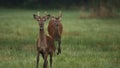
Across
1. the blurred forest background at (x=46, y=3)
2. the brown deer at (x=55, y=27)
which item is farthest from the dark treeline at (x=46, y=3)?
the brown deer at (x=55, y=27)

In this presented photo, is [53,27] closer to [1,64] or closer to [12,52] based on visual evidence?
[12,52]

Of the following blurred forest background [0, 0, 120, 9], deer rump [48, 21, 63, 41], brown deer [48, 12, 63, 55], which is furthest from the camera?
blurred forest background [0, 0, 120, 9]

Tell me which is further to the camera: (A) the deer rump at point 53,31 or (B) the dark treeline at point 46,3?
(B) the dark treeline at point 46,3

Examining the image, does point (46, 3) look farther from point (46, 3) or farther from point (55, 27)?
point (55, 27)

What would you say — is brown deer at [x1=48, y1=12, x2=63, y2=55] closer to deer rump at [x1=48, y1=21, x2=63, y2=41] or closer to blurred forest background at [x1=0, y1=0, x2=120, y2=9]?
deer rump at [x1=48, y1=21, x2=63, y2=41]

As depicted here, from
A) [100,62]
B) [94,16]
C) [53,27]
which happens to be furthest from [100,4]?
[100,62]

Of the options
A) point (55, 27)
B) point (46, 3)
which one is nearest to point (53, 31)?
point (55, 27)

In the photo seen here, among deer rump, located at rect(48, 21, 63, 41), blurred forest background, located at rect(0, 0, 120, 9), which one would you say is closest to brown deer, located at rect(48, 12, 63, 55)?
deer rump, located at rect(48, 21, 63, 41)

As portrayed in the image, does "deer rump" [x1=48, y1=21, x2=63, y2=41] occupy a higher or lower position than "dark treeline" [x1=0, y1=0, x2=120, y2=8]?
higher

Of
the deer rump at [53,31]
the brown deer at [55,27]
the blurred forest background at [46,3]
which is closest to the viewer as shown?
the brown deer at [55,27]

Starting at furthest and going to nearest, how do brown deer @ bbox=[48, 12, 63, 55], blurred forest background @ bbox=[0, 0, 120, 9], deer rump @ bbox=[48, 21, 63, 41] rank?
blurred forest background @ bbox=[0, 0, 120, 9]
deer rump @ bbox=[48, 21, 63, 41]
brown deer @ bbox=[48, 12, 63, 55]

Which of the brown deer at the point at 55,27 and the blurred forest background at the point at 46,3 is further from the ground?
the brown deer at the point at 55,27

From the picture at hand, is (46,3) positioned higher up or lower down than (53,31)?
lower down

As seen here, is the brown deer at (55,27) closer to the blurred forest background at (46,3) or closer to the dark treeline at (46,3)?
the blurred forest background at (46,3)
